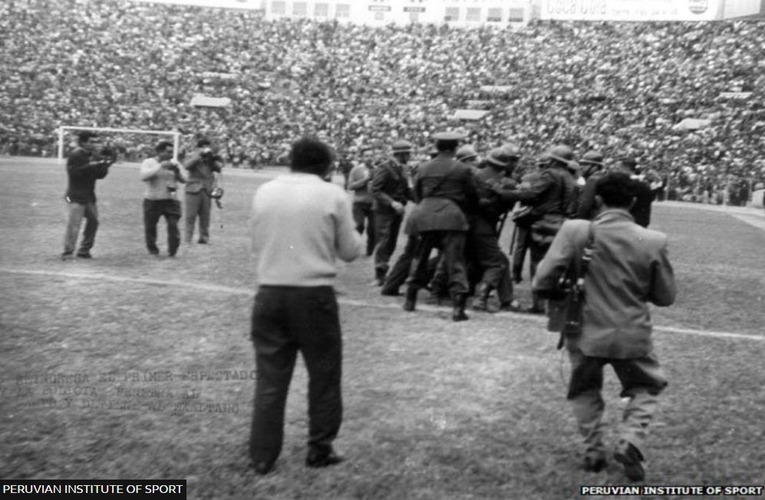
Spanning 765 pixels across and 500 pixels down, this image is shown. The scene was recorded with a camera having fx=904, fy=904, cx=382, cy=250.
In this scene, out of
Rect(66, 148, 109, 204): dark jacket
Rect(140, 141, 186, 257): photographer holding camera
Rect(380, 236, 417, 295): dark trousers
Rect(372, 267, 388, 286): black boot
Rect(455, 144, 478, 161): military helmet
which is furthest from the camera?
Rect(140, 141, 186, 257): photographer holding camera

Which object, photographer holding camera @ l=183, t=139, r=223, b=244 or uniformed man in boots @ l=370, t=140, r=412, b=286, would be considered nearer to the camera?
uniformed man in boots @ l=370, t=140, r=412, b=286

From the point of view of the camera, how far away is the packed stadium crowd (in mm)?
34312

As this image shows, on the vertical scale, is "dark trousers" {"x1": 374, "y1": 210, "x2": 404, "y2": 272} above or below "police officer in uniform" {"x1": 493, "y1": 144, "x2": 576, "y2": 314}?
below

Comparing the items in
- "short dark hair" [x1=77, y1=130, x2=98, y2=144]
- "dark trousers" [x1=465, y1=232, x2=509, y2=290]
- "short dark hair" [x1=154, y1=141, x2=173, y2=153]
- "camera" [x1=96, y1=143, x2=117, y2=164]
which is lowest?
"dark trousers" [x1=465, y1=232, x2=509, y2=290]

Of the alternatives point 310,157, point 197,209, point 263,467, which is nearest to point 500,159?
point 310,157

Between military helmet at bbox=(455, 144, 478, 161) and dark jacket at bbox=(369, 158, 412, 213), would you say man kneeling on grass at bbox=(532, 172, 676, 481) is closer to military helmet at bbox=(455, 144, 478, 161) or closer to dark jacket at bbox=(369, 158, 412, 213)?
military helmet at bbox=(455, 144, 478, 161)

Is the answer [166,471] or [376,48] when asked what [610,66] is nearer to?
[376,48]

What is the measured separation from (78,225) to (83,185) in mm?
509

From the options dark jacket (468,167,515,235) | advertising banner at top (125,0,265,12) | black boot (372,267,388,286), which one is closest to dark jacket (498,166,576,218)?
dark jacket (468,167,515,235)

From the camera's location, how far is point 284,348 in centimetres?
446

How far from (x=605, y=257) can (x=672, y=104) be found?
110 ft

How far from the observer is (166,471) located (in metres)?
4.45

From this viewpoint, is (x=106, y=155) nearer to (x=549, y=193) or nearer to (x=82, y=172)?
(x=82, y=172)

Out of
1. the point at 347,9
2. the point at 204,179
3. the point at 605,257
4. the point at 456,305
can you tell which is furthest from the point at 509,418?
the point at 347,9
